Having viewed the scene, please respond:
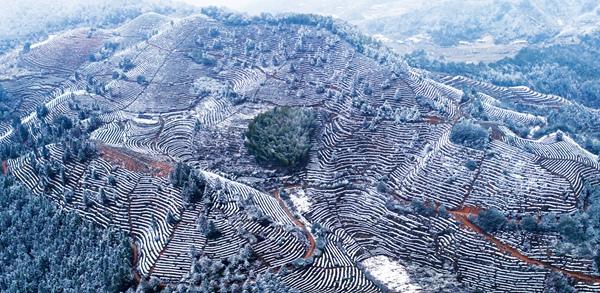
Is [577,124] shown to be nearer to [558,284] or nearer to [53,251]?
[558,284]

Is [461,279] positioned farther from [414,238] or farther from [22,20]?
[22,20]

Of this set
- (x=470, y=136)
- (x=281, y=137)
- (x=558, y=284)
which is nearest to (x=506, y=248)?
(x=558, y=284)

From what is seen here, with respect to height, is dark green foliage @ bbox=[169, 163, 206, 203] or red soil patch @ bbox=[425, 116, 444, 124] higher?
red soil patch @ bbox=[425, 116, 444, 124]

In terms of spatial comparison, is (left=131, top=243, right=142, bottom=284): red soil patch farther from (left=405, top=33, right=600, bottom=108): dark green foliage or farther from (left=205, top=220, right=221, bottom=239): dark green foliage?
(left=405, top=33, right=600, bottom=108): dark green foliage

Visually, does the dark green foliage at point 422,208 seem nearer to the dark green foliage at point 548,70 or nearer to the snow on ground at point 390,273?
the snow on ground at point 390,273

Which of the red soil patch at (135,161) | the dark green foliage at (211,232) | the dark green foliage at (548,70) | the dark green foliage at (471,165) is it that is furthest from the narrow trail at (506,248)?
the dark green foliage at (548,70)

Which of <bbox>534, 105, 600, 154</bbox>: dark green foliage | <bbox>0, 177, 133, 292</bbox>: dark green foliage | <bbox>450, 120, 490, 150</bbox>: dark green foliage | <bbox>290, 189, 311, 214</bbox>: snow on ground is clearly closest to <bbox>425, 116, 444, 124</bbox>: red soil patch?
<bbox>450, 120, 490, 150</bbox>: dark green foliage

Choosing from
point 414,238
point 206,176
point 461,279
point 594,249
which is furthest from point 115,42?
point 594,249
